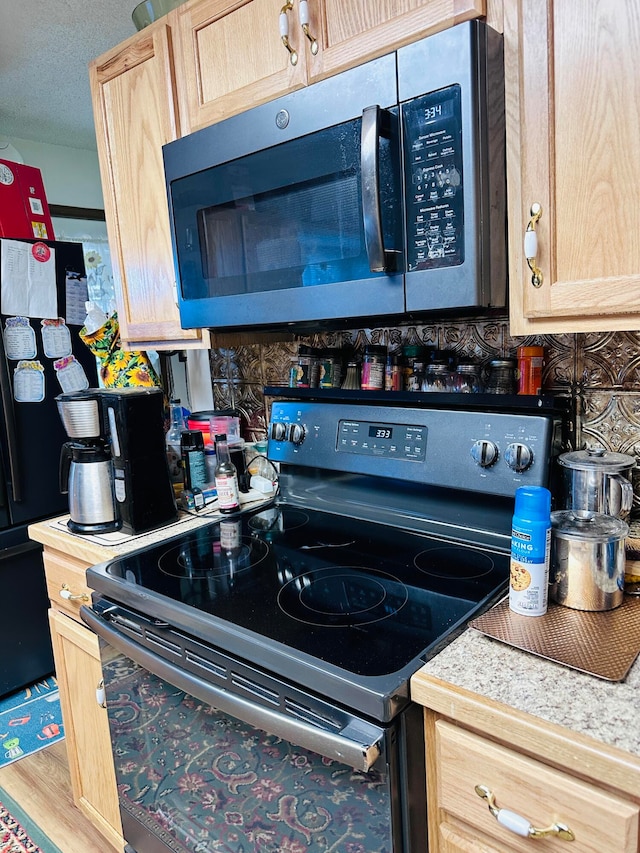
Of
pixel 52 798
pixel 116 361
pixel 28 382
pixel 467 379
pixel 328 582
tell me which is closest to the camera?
pixel 328 582

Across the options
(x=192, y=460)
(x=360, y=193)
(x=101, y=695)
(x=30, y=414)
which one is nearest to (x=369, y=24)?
(x=360, y=193)

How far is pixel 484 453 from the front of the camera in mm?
1191

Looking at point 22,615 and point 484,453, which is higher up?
point 484,453

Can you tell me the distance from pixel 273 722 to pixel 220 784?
28cm

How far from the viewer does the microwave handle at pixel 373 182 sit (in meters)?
0.99

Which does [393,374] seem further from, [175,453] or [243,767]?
[243,767]

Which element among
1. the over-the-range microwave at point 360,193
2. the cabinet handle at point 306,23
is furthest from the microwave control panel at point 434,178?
the cabinet handle at point 306,23

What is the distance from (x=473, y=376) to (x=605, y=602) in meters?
0.56

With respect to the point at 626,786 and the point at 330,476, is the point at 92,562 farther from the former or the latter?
the point at 626,786

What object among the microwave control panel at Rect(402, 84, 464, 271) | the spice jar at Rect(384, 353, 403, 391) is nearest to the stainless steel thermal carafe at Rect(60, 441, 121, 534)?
the spice jar at Rect(384, 353, 403, 391)

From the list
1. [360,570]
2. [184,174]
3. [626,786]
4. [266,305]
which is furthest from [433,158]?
[626,786]

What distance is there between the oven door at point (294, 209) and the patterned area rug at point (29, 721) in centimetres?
162

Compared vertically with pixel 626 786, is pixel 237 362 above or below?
above

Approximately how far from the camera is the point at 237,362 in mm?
1910
